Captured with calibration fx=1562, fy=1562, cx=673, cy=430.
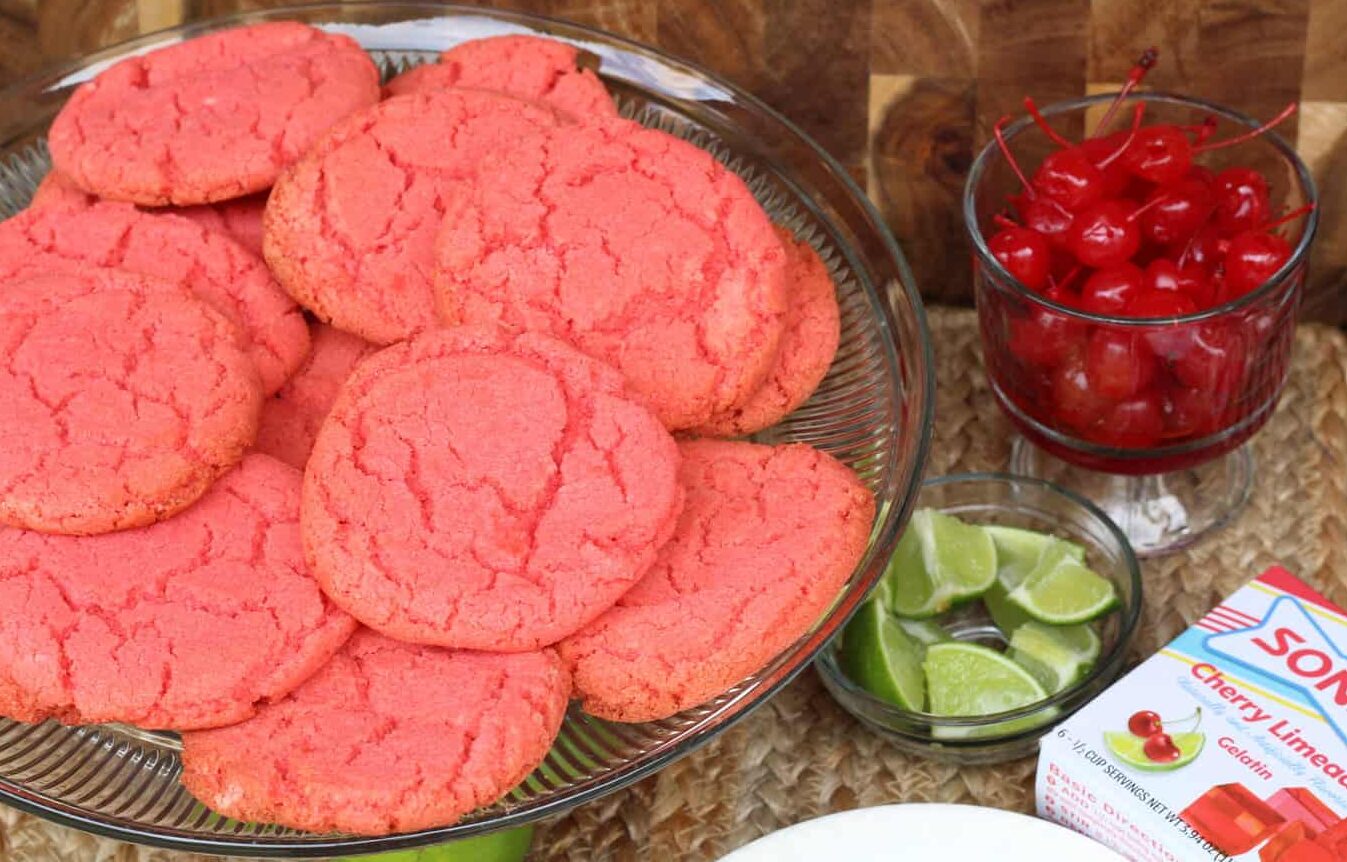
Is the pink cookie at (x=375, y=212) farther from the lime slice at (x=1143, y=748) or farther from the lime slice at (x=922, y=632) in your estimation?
the lime slice at (x=1143, y=748)

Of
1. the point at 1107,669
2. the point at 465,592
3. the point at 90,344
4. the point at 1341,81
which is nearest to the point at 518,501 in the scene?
the point at 465,592

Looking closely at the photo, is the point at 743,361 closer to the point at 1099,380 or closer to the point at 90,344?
the point at 1099,380

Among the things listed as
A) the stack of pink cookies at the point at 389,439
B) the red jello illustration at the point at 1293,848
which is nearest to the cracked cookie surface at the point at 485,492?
the stack of pink cookies at the point at 389,439

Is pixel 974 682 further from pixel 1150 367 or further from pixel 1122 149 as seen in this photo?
pixel 1122 149

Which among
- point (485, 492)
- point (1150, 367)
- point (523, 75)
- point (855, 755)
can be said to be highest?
point (523, 75)

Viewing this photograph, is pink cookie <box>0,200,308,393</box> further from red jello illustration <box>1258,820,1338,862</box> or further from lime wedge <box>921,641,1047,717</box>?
Answer: red jello illustration <box>1258,820,1338,862</box>

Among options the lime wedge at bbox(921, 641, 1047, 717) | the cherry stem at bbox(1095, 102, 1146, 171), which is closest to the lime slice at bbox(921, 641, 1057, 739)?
the lime wedge at bbox(921, 641, 1047, 717)

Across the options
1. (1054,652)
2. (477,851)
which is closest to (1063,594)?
(1054,652)
